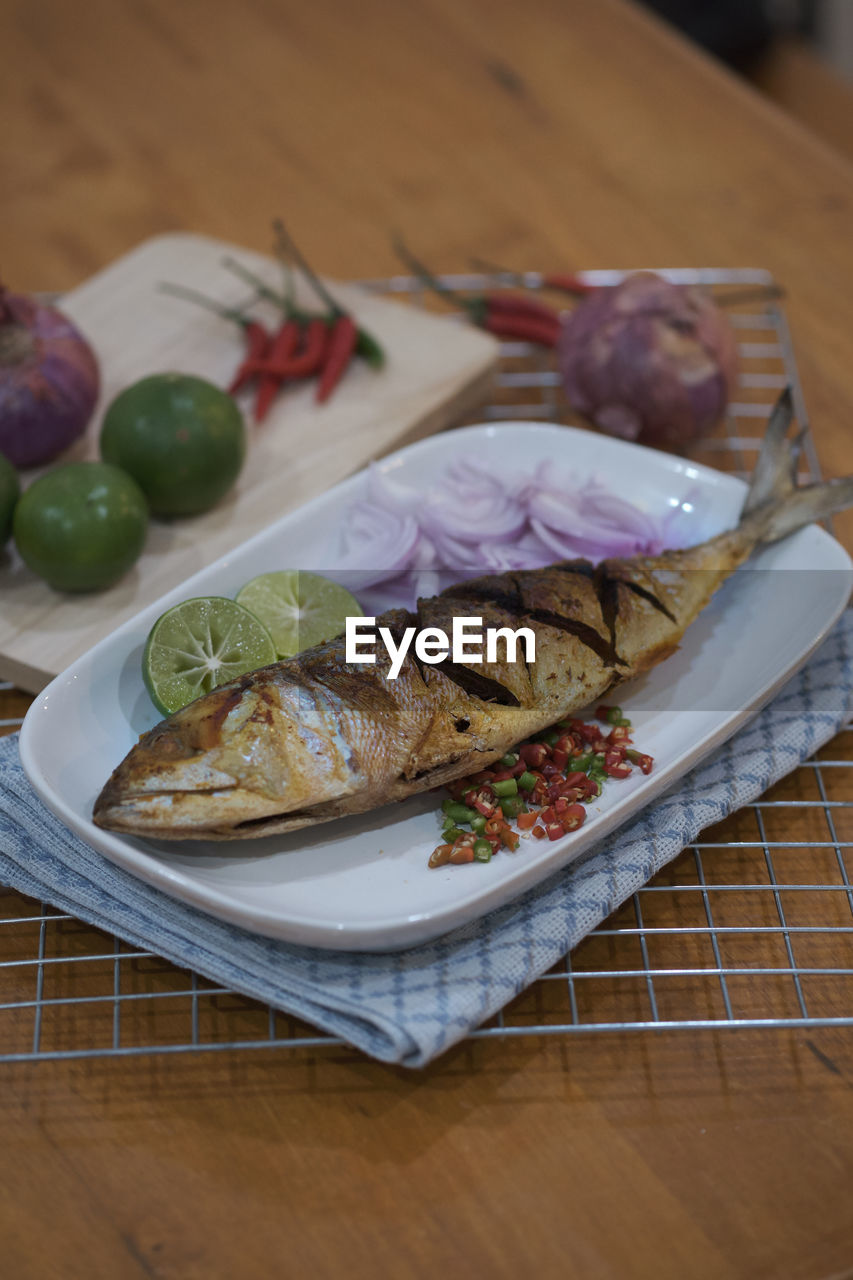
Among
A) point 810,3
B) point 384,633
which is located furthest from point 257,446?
point 810,3

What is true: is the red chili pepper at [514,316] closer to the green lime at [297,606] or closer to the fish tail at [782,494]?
the fish tail at [782,494]

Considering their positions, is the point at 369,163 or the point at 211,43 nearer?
the point at 369,163

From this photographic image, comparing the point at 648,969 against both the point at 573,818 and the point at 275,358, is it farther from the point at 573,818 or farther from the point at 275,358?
the point at 275,358

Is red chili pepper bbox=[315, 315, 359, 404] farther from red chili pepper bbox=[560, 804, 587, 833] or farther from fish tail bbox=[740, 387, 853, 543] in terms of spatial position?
red chili pepper bbox=[560, 804, 587, 833]

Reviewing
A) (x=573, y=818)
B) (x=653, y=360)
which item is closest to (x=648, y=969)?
(x=573, y=818)

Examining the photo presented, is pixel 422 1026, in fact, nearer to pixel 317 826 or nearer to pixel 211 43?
pixel 317 826

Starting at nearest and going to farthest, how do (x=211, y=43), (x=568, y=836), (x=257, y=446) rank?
(x=568, y=836), (x=257, y=446), (x=211, y=43)

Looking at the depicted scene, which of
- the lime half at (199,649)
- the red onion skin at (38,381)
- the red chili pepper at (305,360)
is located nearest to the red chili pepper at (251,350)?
the red chili pepper at (305,360)
